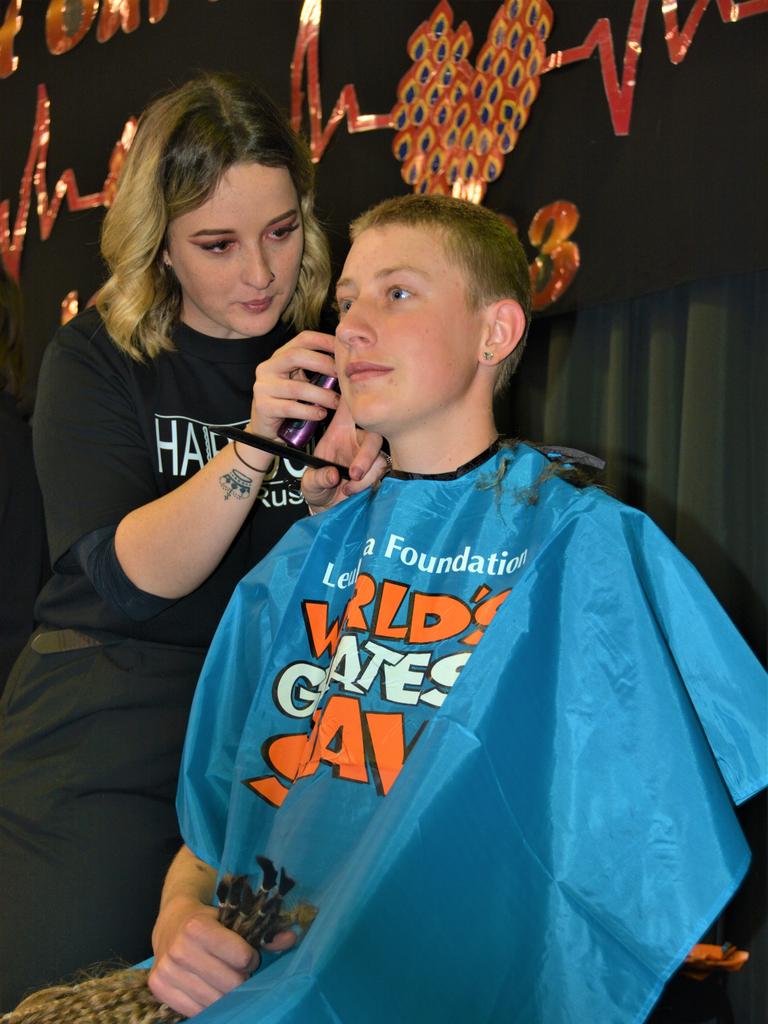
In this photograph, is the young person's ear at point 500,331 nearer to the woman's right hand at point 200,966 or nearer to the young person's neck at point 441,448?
the young person's neck at point 441,448

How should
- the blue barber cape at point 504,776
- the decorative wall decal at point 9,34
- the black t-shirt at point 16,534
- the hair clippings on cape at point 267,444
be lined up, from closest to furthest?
the blue barber cape at point 504,776, the hair clippings on cape at point 267,444, the black t-shirt at point 16,534, the decorative wall decal at point 9,34

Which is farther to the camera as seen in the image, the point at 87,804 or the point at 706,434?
the point at 706,434

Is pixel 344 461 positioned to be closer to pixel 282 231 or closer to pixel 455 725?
pixel 282 231

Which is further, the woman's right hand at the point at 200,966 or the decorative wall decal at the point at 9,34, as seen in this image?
the decorative wall decal at the point at 9,34

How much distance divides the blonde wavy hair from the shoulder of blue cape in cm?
Result: 48

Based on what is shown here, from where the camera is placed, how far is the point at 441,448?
4.71 ft

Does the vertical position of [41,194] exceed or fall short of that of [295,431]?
it exceeds it

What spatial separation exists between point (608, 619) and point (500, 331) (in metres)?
0.45

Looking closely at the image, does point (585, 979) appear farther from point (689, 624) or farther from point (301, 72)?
point (301, 72)

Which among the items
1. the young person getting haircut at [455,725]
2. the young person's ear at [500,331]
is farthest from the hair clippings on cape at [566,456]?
the young person's ear at [500,331]

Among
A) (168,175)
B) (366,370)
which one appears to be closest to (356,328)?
(366,370)

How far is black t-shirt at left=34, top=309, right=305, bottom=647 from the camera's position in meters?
1.57

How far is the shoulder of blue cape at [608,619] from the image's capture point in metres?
1.14

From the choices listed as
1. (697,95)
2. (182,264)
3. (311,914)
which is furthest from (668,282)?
(311,914)
